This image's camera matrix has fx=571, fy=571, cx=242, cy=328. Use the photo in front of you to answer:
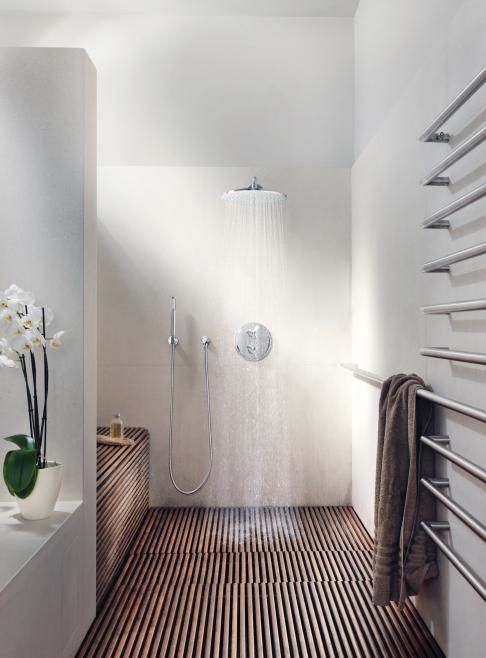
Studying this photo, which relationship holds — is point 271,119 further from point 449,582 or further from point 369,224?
point 449,582

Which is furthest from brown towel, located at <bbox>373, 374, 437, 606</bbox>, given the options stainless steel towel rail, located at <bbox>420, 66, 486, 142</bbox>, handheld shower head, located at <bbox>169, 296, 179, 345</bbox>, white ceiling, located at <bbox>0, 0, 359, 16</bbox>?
white ceiling, located at <bbox>0, 0, 359, 16</bbox>

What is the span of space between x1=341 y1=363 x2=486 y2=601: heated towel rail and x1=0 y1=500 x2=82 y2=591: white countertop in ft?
3.76

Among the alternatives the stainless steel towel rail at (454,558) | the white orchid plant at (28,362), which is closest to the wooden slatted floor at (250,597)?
the stainless steel towel rail at (454,558)

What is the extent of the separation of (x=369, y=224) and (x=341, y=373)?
3.10 ft

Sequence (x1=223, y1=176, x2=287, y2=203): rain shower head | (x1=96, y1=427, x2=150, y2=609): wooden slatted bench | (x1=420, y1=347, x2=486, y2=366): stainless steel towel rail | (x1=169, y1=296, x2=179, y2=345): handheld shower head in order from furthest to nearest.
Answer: (x1=169, y1=296, x2=179, y2=345): handheld shower head → (x1=223, y1=176, x2=287, y2=203): rain shower head → (x1=96, y1=427, x2=150, y2=609): wooden slatted bench → (x1=420, y1=347, x2=486, y2=366): stainless steel towel rail

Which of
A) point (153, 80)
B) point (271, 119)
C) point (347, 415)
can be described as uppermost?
point (153, 80)

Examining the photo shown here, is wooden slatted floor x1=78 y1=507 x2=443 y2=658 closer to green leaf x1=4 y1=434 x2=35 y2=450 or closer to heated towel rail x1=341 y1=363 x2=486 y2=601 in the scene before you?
heated towel rail x1=341 y1=363 x2=486 y2=601

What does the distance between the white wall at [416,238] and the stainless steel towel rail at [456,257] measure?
0.20ft

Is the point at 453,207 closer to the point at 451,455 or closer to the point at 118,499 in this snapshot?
the point at 451,455

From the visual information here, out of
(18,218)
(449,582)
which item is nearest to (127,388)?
(18,218)

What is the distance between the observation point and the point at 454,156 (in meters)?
1.56

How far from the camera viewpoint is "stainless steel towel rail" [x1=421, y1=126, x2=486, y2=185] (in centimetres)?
141

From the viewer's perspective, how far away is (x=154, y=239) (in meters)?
3.43

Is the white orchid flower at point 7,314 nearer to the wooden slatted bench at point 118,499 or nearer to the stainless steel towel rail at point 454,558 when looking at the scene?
the wooden slatted bench at point 118,499
